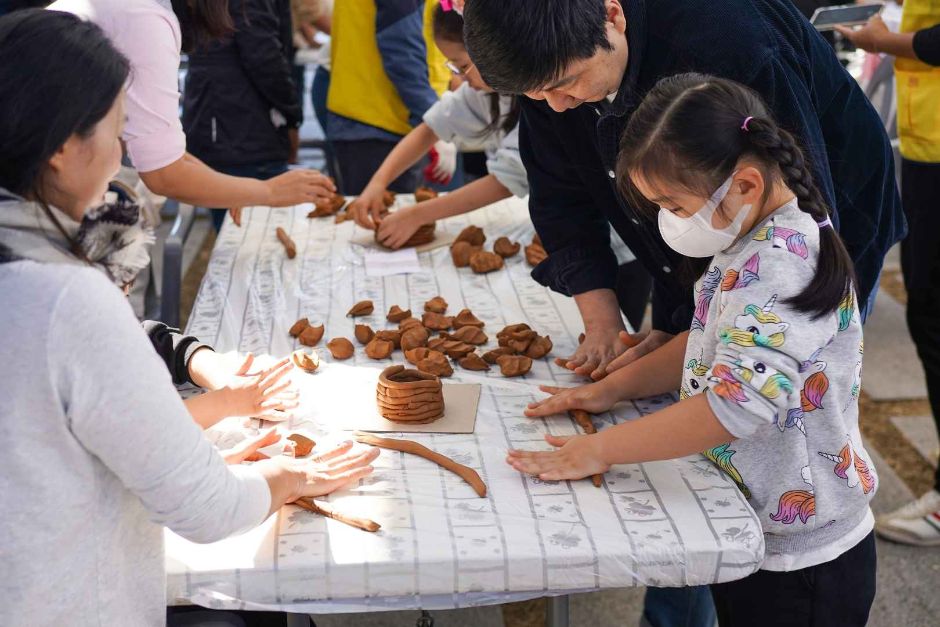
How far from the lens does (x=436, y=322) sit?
2080 millimetres

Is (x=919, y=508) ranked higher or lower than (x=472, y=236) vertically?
lower

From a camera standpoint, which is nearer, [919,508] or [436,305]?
[436,305]

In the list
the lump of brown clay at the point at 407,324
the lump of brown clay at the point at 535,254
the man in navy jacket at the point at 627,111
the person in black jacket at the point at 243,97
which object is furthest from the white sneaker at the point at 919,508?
the person in black jacket at the point at 243,97

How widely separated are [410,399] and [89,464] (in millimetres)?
629

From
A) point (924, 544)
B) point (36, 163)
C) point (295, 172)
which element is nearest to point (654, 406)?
point (36, 163)

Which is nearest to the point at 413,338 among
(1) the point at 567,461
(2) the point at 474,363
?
(2) the point at 474,363

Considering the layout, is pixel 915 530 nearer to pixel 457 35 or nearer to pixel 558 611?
pixel 558 611

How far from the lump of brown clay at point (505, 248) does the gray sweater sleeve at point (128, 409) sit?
1.54 metres

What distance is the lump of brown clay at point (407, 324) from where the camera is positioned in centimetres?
203

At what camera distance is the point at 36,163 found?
1050 mm

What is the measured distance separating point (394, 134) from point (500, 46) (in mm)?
2185

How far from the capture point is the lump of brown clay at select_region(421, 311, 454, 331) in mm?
2080

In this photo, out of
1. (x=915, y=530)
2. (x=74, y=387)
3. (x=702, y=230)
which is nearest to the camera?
(x=74, y=387)

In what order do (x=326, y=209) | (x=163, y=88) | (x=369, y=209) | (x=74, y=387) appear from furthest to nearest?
(x=326, y=209) < (x=369, y=209) < (x=163, y=88) < (x=74, y=387)
